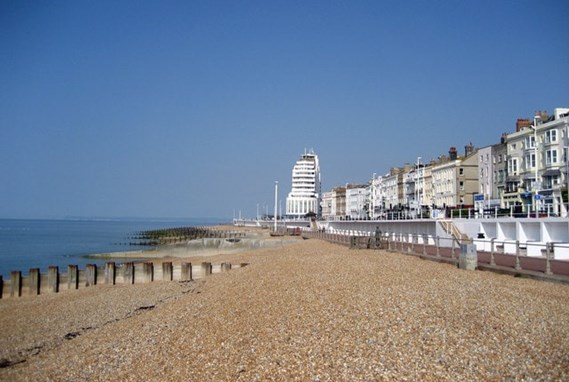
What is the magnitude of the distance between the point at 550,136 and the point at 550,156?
2021 mm

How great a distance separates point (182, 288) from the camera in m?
23.0

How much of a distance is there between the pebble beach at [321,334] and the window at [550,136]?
38354 mm

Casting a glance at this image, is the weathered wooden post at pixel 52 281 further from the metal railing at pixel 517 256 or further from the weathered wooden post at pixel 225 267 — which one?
the metal railing at pixel 517 256

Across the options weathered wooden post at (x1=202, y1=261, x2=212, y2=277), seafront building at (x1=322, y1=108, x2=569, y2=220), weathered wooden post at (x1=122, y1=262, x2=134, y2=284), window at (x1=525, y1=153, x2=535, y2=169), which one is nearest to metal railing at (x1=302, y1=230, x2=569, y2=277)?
seafront building at (x1=322, y1=108, x2=569, y2=220)

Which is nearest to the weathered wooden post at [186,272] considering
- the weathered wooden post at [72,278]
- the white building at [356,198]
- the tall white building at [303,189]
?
the weathered wooden post at [72,278]

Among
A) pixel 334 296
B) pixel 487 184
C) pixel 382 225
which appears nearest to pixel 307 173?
pixel 487 184

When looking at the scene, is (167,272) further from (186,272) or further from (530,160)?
(530,160)

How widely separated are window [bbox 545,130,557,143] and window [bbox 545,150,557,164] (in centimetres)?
116

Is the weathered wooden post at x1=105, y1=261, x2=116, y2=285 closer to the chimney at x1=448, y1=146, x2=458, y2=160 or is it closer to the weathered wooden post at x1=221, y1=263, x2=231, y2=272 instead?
the weathered wooden post at x1=221, y1=263, x2=231, y2=272

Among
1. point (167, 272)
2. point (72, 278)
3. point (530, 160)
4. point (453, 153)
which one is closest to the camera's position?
point (72, 278)

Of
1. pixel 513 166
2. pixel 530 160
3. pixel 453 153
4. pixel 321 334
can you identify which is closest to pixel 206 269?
pixel 321 334

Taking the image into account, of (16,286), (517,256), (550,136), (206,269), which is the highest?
(550,136)

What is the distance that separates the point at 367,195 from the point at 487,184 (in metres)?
65.6

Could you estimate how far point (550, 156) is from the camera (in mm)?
51250
